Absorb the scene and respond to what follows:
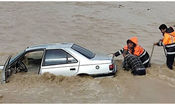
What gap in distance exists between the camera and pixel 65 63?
340 inches

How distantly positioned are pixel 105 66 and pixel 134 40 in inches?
68.0

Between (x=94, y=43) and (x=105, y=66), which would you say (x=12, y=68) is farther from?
(x=94, y=43)

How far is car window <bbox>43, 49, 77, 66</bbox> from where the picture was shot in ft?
28.4

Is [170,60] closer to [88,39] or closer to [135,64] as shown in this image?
[135,64]

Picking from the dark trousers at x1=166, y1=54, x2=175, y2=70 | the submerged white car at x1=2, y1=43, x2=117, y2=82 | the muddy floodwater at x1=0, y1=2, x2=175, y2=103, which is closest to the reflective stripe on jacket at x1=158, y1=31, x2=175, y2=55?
the dark trousers at x1=166, y1=54, x2=175, y2=70

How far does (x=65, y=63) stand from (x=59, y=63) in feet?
0.56

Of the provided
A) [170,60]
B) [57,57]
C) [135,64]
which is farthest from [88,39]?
[57,57]

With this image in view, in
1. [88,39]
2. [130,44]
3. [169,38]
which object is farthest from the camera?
[88,39]

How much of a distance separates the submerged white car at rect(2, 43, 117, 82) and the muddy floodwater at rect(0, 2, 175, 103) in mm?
192

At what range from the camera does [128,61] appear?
9555mm

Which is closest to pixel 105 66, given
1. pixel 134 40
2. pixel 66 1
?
pixel 134 40

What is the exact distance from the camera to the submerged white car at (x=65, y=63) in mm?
8570

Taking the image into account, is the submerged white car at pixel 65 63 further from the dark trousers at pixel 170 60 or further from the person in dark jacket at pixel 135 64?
the dark trousers at pixel 170 60

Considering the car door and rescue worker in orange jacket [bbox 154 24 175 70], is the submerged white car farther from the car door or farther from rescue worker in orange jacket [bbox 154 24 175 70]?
rescue worker in orange jacket [bbox 154 24 175 70]
